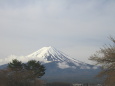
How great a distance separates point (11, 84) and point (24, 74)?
4917 mm

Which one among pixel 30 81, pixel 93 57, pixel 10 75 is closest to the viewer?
pixel 93 57

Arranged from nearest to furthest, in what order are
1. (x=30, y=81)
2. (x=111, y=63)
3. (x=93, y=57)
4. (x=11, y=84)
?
(x=111, y=63)
(x=93, y=57)
(x=11, y=84)
(x=30, y=81)

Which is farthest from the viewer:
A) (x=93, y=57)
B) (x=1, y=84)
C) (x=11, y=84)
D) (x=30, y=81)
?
(x=30, y=81)

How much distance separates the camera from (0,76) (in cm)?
3531

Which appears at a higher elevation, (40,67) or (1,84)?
(40,67)

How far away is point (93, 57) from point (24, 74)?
21657 mm

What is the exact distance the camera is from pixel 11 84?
115 ft

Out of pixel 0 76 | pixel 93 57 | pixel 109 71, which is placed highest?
pixel 0 76

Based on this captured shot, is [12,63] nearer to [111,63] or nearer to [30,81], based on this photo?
[30,81]

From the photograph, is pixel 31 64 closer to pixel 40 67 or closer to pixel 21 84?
pixel 40 67

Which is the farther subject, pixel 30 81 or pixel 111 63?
pixel 30 81

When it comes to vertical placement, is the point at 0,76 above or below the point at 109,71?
above

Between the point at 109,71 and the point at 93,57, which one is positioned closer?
the point at 109,71

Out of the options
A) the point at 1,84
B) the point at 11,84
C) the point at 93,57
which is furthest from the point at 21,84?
the point at 93,57
